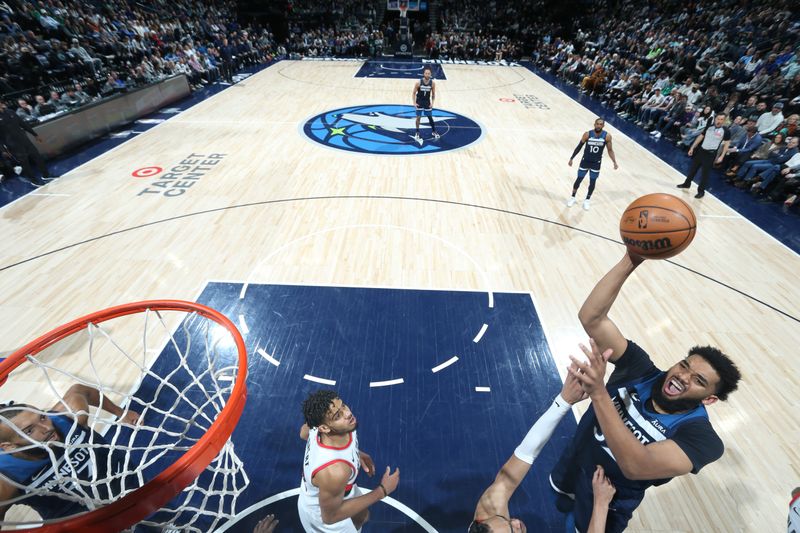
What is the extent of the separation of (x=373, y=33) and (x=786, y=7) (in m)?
19.3

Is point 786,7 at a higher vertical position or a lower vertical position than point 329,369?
higher

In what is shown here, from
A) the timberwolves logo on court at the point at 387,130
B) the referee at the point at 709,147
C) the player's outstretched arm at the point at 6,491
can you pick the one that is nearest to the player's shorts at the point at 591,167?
the referee at the point at 709,147

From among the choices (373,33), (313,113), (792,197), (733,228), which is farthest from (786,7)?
(373,33)

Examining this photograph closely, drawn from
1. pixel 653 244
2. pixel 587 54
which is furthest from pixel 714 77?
pixel 653 244

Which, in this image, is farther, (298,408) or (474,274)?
(474,274)

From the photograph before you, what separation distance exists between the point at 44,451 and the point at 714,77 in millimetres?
17470

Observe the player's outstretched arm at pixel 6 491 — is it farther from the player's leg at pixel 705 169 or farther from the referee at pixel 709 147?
the player's leg at pixel 705 169

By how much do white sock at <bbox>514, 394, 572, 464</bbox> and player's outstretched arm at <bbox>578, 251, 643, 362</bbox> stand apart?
0.41m

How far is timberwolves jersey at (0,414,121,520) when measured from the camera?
224 cm

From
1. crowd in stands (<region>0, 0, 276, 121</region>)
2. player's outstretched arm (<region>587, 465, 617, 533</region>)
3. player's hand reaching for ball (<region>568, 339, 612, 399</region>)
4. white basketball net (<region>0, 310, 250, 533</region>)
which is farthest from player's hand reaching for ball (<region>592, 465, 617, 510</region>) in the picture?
crowd in stands (<region>0, 0, 276, 121</region>)

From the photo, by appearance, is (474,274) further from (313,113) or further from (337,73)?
(337,73)

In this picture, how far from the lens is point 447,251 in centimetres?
650

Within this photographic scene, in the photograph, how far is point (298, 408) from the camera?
409cm

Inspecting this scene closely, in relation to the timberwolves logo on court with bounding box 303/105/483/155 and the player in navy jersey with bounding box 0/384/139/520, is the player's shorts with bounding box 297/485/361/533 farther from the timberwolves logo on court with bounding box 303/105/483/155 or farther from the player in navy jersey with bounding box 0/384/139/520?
the timberwolves logo on court with bounding box 303/105/483/155
